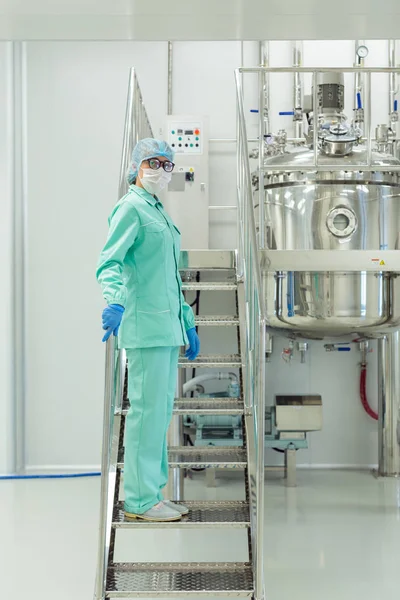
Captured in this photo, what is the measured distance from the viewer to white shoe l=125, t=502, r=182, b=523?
11.9ft

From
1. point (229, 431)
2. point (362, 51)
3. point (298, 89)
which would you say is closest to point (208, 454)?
point (229, 431)

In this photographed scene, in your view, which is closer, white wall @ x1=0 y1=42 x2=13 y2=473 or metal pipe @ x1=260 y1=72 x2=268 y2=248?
metal pipe @ x1=260 y1=72 x2=268 y2=248

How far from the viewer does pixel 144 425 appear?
12.0 feet

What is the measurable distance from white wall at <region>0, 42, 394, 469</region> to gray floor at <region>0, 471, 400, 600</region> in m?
0.50

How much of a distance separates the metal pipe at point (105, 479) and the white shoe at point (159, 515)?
0.21m

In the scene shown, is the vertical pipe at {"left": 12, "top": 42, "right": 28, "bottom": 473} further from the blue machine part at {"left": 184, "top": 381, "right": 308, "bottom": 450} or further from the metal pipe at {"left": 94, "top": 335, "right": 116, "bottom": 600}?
the metal pipe at {"left": 94, "top": 335, "right": 116, "bottom": 600}

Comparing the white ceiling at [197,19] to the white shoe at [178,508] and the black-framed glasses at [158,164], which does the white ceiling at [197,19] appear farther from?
the white shoe at [178,508]

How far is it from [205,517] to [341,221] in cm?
229

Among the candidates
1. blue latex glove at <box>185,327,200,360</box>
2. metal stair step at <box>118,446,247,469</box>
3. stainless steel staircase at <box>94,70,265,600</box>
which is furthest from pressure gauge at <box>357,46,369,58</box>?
metal stair step at <box>118,446,247,469</box>

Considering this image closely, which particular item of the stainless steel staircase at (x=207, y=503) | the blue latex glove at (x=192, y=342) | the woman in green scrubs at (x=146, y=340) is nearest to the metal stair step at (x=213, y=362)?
the stainless steel staircase at (x=207, y=503)

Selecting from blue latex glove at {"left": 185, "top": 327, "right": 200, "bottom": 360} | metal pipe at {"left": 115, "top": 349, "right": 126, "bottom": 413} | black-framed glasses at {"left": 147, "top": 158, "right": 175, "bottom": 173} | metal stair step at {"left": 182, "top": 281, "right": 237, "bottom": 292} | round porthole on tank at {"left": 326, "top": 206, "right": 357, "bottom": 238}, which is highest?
black-framed glasses at {"left": 147, "top": 158, "right": 175, "bottom": 173}

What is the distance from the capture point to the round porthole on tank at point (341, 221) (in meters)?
5.20

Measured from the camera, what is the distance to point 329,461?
22.3ft

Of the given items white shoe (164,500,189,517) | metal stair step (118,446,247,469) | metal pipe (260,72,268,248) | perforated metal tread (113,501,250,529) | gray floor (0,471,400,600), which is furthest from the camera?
metal pipe (260,72,268,248)
